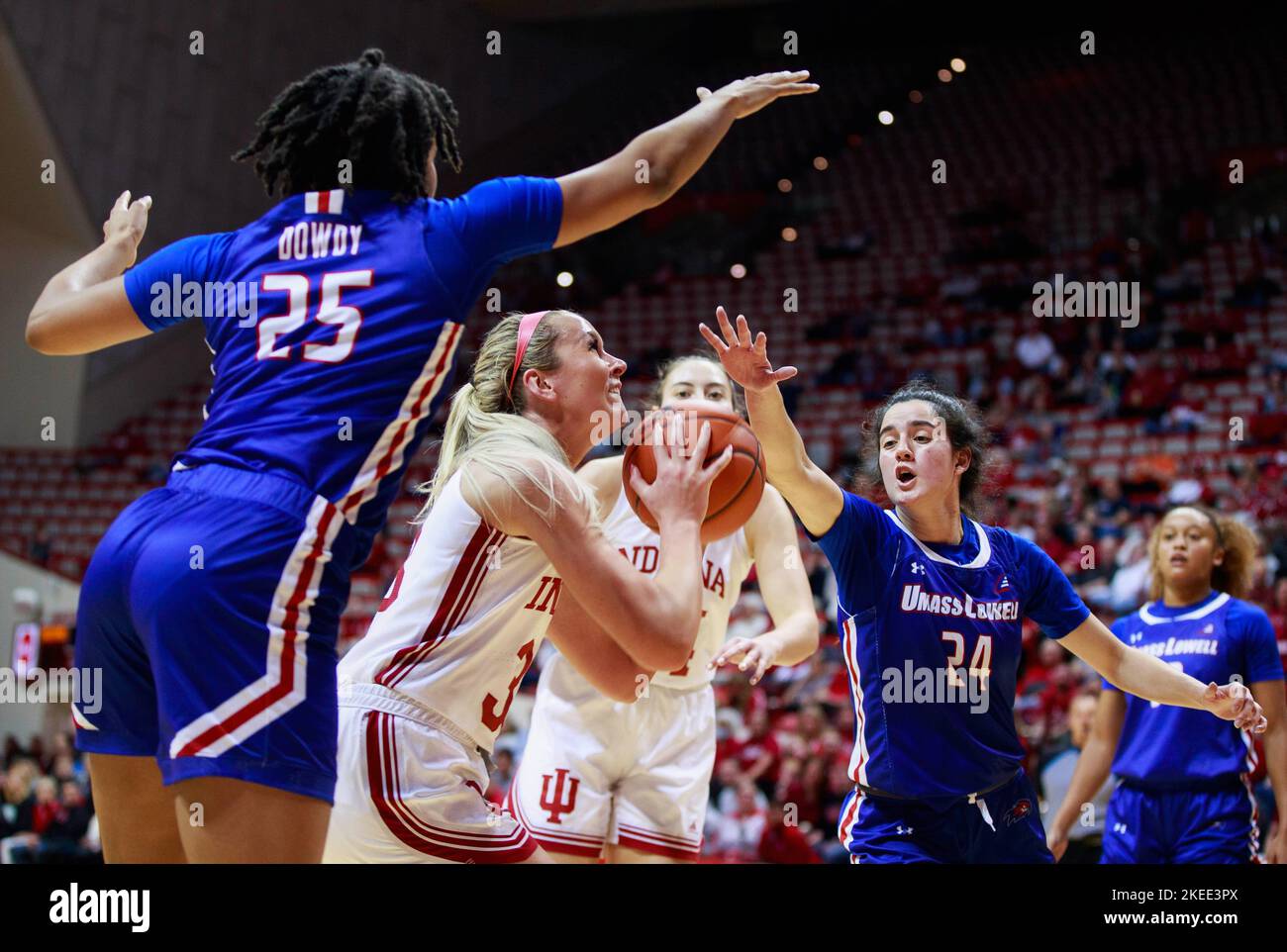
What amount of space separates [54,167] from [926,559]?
501 inches

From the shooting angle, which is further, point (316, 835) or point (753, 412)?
point (753, 412)

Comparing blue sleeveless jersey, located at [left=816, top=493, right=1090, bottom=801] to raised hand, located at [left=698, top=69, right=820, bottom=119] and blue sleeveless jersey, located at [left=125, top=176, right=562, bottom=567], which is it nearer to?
raised hand, located at [left=698, top=69, right=820, bottom=119]

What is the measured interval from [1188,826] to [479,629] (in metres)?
3.11

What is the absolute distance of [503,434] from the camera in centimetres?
264

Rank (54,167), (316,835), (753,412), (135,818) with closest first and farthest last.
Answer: (316,835) < (135,818) < (753,412) < (54,167)

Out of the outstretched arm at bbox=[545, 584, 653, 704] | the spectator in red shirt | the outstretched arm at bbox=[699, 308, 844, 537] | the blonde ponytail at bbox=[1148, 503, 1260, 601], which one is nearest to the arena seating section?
the spectator in red shirt

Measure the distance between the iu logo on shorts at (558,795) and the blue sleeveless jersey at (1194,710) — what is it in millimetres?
2085

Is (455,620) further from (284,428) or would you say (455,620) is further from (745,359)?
(745,359)

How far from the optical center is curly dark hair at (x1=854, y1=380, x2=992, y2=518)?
142 inches

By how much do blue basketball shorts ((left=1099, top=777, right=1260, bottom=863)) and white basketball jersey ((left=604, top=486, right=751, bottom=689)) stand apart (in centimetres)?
168
